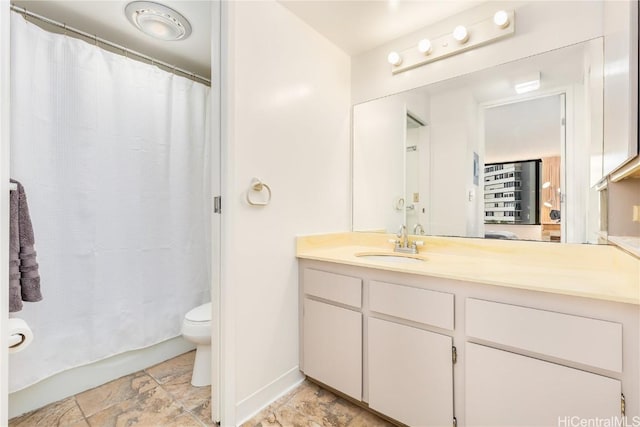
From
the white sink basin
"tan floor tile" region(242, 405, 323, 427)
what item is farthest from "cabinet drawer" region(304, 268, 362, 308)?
"tan floor tile" region(242, 405, 323, 427)

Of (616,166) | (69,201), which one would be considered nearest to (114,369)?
(69,201)

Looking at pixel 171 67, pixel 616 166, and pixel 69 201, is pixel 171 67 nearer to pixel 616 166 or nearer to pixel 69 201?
pixel 69 201

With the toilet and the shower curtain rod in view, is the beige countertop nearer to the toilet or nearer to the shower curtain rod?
the toilet

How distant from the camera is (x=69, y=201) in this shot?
1694mm

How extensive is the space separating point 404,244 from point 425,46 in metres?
1.22

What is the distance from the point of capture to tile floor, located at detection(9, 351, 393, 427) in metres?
1.48

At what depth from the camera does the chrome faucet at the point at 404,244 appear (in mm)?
1822

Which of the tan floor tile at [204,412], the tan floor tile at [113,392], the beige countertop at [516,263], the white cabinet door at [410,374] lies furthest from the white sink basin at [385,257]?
the tan floor tile at [113,392]

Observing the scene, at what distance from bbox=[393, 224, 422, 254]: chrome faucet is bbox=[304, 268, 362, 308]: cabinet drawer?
1.60 ft

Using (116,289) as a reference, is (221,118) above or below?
above

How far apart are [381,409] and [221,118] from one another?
1.61 m

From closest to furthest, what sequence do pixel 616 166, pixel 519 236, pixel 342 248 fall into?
pixel 616 166 < pixel 519 236 < pixel 342 248

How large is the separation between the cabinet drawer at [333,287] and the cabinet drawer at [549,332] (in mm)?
534

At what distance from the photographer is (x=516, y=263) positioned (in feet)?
4.97
